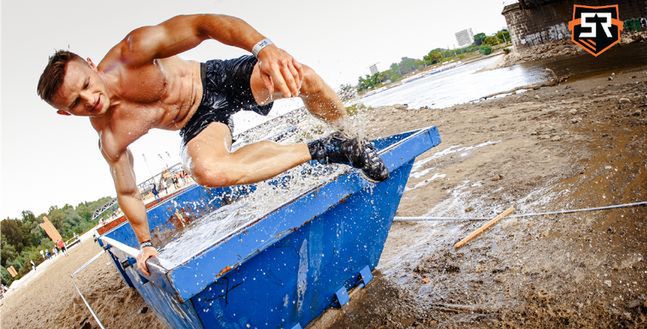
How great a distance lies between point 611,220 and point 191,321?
8.99ft

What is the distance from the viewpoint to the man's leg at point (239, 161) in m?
2.05

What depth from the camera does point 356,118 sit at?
2533 millimetres

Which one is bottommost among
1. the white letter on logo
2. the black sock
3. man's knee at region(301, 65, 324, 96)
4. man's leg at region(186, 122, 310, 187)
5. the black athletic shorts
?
the white letter on logo

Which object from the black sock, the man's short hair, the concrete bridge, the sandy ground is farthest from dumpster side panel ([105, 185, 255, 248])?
the concrete bridge

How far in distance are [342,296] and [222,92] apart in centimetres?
172

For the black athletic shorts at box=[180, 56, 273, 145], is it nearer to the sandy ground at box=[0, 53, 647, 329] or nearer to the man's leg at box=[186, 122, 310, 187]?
the man's leg at box=[186, 122, 310, 187]

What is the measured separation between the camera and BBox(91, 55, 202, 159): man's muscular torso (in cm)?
227

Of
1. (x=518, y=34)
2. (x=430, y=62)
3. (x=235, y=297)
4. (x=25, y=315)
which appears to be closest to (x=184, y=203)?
(x=235, y=297)

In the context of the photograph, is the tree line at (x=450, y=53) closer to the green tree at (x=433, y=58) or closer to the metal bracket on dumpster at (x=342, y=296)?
the green tree at (x=433, y=58)

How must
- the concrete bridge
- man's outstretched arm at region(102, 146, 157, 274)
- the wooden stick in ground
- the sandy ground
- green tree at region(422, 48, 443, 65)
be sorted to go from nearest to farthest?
1. the sandy ground
2. man's outstretched arm at region(102, 146, 157, 274)
3. the wooden stick in ground
4. the concrete bridge
5. green tree at region(422, 48, 443, 65)

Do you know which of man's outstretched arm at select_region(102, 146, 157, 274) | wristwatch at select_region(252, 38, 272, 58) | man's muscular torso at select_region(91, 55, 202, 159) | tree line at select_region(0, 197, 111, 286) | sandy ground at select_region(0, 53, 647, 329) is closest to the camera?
wristwatch at select_region(252, 38, 272, 58)

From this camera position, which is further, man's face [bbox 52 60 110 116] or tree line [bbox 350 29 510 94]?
tree line [bbox 350 29 510 94]

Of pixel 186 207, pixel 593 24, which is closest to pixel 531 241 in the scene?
pixel 186 207

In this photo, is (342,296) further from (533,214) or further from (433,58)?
(433,58)
